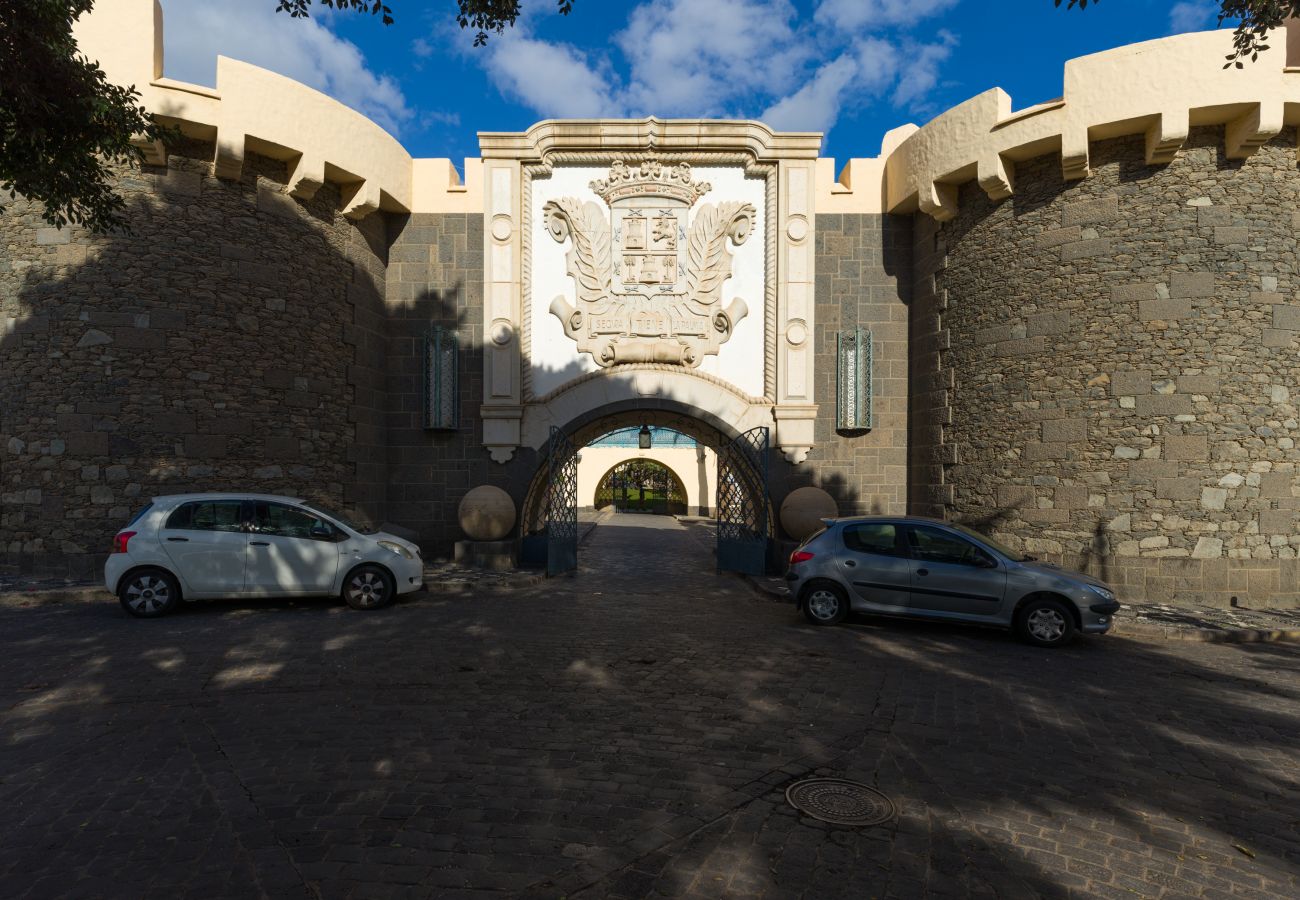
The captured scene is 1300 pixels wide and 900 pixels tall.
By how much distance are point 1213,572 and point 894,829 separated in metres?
9.17

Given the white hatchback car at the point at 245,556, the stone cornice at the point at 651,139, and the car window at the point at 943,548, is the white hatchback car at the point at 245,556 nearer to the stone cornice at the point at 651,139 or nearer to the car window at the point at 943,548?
the car window at the point at 943,548

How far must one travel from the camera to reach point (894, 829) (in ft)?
10.9

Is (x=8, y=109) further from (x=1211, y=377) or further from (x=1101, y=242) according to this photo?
(x=1211, y=377)

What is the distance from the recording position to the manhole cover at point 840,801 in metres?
3.43

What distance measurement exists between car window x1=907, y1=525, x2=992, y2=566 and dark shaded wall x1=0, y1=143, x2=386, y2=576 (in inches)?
384

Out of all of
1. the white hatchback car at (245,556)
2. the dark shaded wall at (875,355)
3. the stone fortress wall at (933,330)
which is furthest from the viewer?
the dark shaded wall at (875,355)

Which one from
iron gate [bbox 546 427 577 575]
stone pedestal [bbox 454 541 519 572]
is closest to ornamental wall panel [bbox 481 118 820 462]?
iron gate [bbox 546 427 577 575]


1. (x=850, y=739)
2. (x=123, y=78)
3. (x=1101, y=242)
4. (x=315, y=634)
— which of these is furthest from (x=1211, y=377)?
(x=123, y=78)

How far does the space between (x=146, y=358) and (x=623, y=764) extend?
1045 centimetres

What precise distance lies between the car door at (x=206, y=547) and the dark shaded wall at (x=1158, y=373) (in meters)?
11.0

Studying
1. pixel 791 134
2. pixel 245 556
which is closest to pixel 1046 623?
pixel 245 556

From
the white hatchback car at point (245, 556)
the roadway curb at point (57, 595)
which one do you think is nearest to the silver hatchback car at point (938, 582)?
the white hatchback car at point (245, 556)

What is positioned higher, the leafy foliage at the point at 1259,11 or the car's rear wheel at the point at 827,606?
the leafy foliage at the point at 1259,11

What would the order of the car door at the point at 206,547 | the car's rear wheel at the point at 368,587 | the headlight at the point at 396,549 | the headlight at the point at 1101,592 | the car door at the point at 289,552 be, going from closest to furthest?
the headlight at the point at 1101,592
the car door at the point at 206,547
the car door at the point at 289,552
the car's rear wheel at the point at 368,587
the headlight at the point at 396,549
